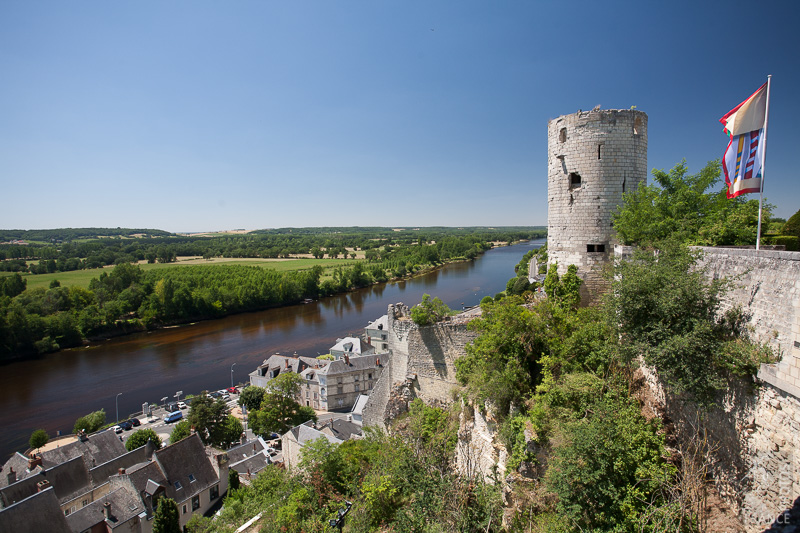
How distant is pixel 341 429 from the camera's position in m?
23.9

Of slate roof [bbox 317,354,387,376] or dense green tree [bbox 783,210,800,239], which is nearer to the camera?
dense green tree [bbox 783,210,800,239]

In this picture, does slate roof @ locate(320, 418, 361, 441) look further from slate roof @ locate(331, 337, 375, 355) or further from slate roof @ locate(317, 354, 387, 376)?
slate roof @ locate(331, 337, 375, 355)

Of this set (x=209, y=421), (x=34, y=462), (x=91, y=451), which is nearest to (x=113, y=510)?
(x=34, y=462)

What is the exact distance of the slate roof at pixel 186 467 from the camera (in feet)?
67.4

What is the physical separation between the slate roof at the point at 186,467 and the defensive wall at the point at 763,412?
2275 cm

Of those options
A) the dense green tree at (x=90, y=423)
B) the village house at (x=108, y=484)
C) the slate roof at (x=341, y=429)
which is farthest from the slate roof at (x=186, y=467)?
the dense green tree at (x=90, y=423)

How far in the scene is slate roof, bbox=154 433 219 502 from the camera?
20.5 metres

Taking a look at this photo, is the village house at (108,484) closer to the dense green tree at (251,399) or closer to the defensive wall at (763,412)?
the dense green tree at (251,399)

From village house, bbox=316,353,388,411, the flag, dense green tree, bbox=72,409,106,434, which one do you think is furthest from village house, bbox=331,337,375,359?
the flag

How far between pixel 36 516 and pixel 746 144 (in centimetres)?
2609

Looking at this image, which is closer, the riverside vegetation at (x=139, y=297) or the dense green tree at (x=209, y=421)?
the dense green tree at (x=209, y=421)

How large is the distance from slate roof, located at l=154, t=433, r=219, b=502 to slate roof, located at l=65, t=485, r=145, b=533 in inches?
60.3

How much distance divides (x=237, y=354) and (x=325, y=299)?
34106mm

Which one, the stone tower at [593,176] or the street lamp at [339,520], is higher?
the stone tower at [593,176]
